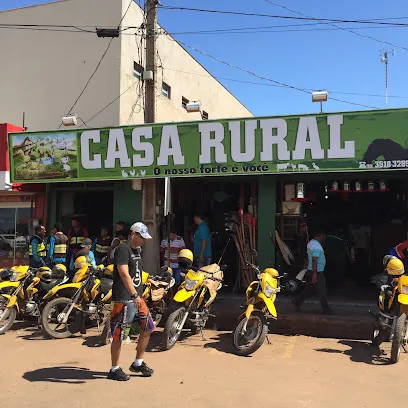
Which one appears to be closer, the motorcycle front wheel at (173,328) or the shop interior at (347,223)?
the motorcycle front wheel at (173,328)

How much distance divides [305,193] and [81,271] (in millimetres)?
5174

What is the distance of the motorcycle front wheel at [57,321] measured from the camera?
6.62 meters

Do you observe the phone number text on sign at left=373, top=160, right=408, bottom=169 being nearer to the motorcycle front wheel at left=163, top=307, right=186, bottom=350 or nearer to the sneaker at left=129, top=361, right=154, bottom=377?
the motorcycle front wheel at left=163, top=307, right=186, bottom=350

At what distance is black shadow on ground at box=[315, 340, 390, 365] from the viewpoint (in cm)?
566

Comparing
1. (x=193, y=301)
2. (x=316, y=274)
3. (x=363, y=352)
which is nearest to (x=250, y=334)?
(x=193, y=301)

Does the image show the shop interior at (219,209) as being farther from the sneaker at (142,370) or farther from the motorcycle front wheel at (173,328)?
the sneaker at (142,370)

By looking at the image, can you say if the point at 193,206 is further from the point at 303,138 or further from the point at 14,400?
the point at 14,400

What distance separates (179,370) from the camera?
5258mm

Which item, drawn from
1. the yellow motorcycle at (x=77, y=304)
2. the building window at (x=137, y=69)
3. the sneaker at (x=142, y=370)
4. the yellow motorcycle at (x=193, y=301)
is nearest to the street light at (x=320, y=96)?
the yellow motorcycle at (x=193, y=301)

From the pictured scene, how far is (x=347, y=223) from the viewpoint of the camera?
1191cm

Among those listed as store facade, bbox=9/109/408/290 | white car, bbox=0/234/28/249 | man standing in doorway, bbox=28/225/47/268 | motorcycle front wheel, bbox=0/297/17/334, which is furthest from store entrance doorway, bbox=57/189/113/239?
motorcycle front wheel, bbox=0/297/17/334

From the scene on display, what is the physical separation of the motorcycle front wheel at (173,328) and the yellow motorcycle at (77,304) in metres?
1.23

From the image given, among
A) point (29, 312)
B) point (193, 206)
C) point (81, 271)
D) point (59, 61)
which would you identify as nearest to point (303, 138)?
point (193, 206)

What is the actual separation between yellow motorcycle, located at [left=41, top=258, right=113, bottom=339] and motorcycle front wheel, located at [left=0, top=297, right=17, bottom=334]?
601 mm
